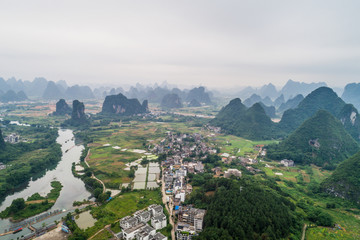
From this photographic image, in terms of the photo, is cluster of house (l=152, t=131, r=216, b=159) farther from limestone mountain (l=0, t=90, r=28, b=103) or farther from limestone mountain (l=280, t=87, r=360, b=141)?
limestone mountain (l=0, t=90, r=28, b=103)

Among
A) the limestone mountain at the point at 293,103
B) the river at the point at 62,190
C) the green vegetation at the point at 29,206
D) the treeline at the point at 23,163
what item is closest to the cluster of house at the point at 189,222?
the river at the point at 62,190

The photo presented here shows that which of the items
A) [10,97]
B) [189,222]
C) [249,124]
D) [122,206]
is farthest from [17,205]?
[10,97]

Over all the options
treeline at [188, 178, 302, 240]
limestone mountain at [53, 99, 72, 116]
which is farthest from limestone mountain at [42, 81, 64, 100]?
treeline at [188, 178, 302, 240]

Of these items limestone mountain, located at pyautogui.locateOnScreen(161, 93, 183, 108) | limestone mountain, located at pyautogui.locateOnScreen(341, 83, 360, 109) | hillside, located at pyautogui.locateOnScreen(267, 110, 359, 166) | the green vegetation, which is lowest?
the green vegetation

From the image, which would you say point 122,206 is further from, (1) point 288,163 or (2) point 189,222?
(1) point 288,163

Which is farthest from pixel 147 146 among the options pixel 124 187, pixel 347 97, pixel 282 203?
pixel 347 97
